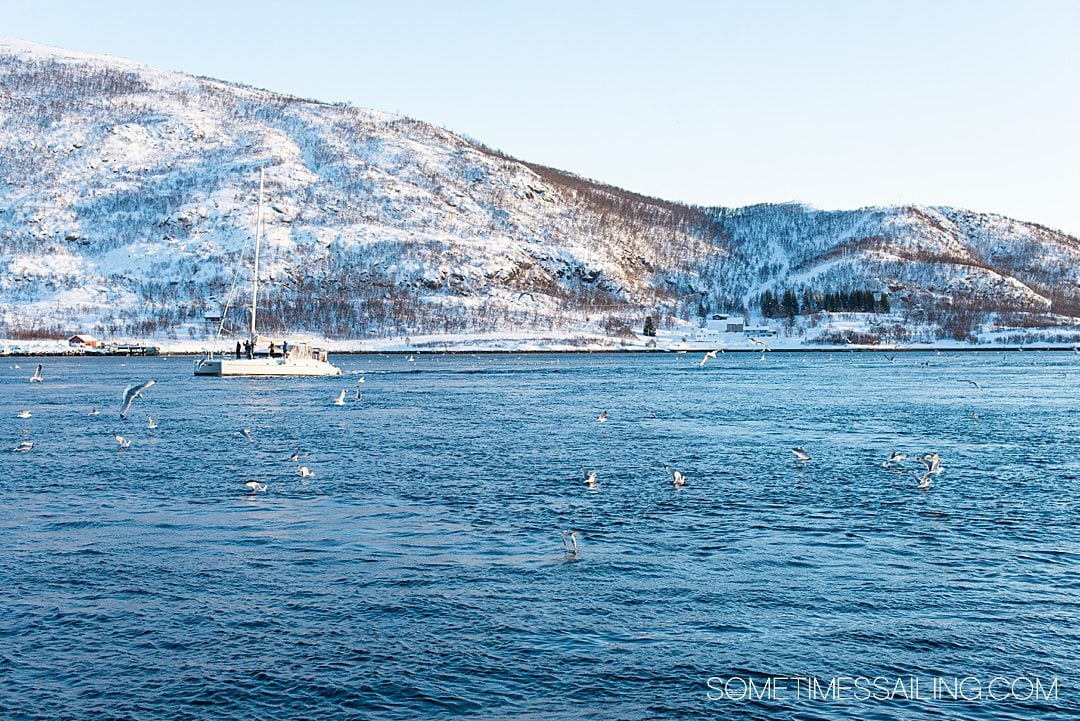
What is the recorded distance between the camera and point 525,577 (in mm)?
19219

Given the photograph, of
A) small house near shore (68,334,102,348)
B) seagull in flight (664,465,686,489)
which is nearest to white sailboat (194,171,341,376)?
seagull in flight (664,465,686,489)

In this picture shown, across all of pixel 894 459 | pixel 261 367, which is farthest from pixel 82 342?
pixel 894 459

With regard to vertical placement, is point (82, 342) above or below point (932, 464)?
below

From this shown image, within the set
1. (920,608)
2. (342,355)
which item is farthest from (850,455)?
(342,355)

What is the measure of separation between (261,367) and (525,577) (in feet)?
286

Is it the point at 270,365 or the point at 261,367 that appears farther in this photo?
the point at 270,365

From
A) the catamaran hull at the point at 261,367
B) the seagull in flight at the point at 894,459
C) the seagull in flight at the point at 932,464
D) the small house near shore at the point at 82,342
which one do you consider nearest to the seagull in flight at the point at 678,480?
the seagull in flight at the point at 932,464

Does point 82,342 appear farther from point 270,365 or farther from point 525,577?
point 525,577

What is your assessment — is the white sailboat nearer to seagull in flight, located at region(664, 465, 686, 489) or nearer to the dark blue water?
the dark blue water

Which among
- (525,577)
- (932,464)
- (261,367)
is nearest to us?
(525,577)

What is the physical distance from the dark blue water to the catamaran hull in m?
60.8

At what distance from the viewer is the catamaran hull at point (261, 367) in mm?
101438

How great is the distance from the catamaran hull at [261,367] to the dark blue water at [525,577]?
6081cm

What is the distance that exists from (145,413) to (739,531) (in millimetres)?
42951
